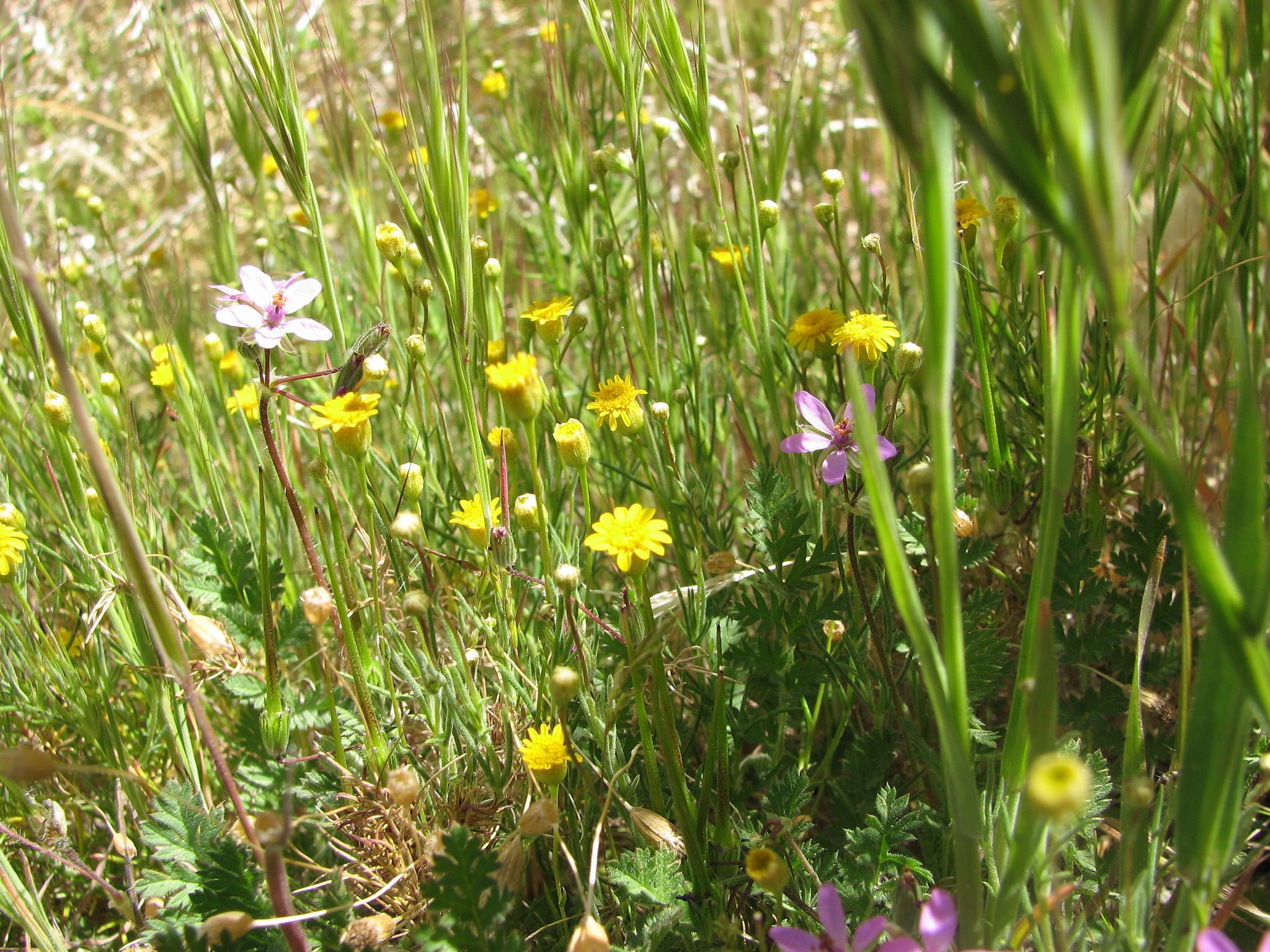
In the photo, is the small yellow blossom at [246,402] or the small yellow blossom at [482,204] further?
the small yellow blossom at [482,204]

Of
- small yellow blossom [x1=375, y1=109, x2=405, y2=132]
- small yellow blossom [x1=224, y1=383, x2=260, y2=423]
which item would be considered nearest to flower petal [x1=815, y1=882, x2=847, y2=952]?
small yellow blossom [x1=224, y1=383, x2=260, y2=423]

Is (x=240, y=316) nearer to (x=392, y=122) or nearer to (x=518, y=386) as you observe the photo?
(x=518, y=386)

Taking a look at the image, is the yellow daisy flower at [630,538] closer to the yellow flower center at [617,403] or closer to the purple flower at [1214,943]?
the yellow flower center at [617,403]

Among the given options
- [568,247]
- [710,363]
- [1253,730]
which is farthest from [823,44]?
[1253,730]

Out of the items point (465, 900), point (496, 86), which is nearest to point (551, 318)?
point (465, 900)

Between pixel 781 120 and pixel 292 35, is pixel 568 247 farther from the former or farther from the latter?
pixel 292 35

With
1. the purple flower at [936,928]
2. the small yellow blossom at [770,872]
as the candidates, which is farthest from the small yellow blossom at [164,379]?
the purple flower at [936,928]

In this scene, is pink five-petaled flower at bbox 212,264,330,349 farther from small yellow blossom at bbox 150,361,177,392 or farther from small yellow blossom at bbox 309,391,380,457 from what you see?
small yellow blossom at bbox 150,361,177,392
